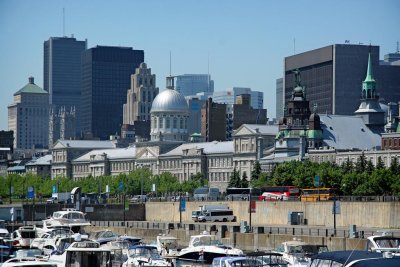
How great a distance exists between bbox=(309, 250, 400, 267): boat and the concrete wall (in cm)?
5646

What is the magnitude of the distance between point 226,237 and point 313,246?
22.9m

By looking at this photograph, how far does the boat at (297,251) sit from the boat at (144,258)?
5961 millimetres

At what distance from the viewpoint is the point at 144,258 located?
6719 centimetres

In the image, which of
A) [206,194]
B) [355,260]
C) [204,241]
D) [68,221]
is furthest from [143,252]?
[206,194]

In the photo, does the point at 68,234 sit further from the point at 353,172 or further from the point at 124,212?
the point at 353,172

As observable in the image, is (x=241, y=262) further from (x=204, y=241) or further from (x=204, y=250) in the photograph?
(x=204, y=241)

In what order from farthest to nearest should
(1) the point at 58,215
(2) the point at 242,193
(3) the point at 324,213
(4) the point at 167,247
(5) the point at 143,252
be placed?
(2) the point at 242,193 → (3) the point at 324,213 → (1) the point at 58,215 → (4) the point at 167,247 → (5) the point at 143,252

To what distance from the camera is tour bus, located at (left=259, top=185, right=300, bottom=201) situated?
13038 cm

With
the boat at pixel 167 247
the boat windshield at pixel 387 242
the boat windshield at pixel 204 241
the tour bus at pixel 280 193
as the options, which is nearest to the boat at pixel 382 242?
the boat windshield at pixel 387 242

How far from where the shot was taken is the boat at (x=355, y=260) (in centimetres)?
4012

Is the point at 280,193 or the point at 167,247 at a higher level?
the point at 280,193

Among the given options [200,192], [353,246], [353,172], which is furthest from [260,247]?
[200,192]

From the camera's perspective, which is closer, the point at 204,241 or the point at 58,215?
the point at 204,241

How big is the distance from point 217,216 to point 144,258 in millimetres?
56872
